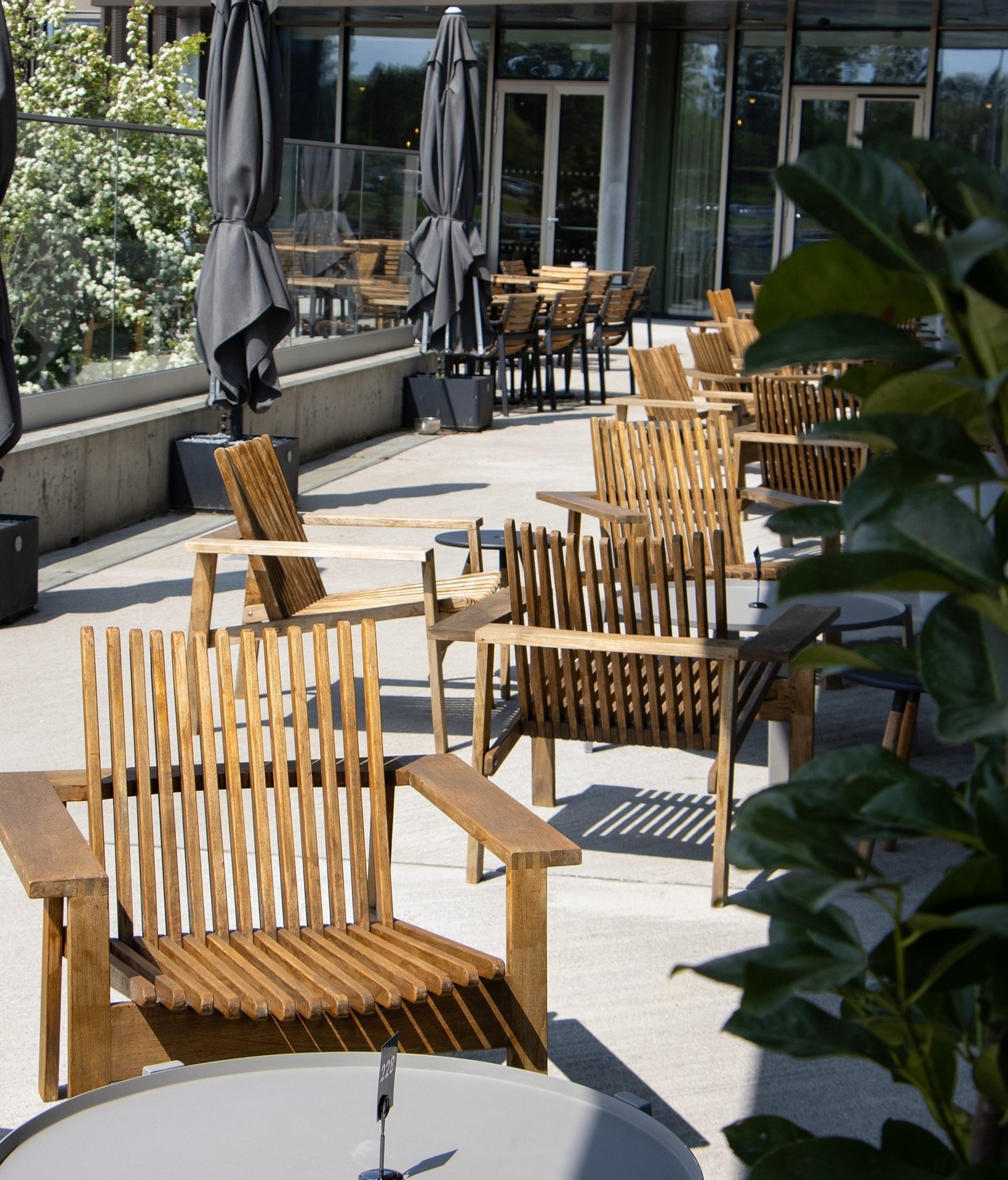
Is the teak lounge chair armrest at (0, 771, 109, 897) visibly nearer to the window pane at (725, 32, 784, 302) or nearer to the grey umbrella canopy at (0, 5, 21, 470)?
the grey umbrella canopy at (0, 5, 21, 470)

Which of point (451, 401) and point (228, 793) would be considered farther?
point (451, 401)

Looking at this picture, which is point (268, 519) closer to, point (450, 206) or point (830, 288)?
point (830, 288)

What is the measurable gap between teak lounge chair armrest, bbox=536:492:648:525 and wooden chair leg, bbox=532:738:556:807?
137cm

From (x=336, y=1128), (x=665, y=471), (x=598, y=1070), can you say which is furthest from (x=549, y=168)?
(x=336, y=1128)

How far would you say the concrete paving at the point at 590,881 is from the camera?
3100 mm

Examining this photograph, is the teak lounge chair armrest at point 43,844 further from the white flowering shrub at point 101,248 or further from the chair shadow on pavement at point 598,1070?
the white flowering shrub at point 101,248

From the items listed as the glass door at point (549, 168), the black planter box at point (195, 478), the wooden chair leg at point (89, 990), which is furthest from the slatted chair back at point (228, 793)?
the glass door at point (549, 168)

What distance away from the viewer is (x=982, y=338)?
707 millimetres

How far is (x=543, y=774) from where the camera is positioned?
462 cm

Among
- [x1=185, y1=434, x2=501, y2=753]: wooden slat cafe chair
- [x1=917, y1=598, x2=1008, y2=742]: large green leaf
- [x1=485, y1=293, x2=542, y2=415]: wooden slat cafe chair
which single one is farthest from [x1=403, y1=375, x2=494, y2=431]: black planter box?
[x1=917, y1=598, x2=1008, y2=742]: large green leaf

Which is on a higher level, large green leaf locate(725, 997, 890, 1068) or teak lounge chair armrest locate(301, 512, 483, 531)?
large green leaf locate(725, 997, 890, 1068)

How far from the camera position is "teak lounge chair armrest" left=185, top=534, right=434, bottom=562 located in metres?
4.88

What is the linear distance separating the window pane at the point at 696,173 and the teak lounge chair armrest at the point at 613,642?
771 inches

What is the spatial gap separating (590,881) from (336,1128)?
2258mm
